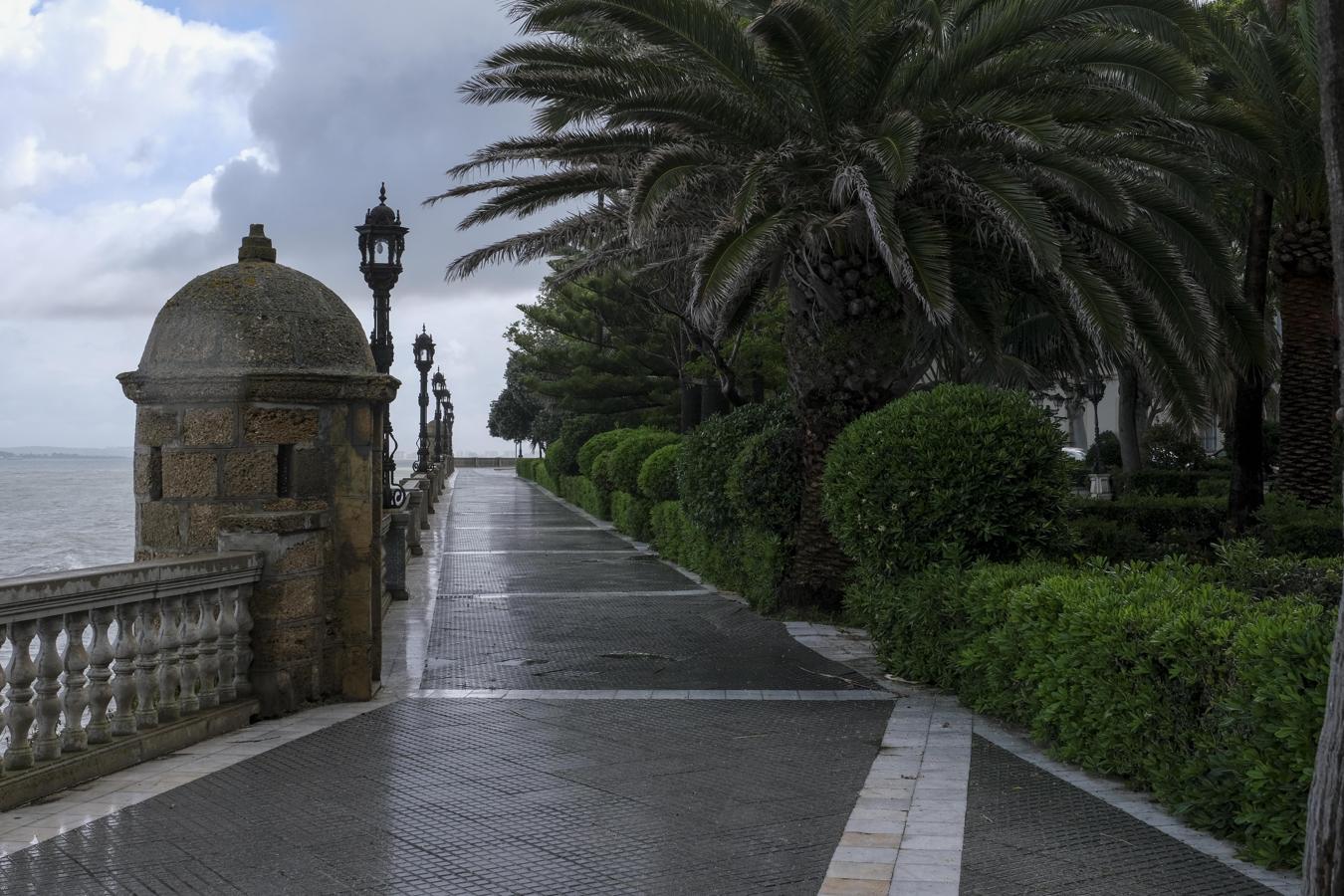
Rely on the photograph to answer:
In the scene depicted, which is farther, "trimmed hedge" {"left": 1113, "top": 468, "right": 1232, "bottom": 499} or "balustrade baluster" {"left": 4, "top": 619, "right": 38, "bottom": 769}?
"trimmed hedge" {"left": 1113, "top": 468, "right": 1232, "bottom": 499}

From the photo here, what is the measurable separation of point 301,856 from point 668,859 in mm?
1382

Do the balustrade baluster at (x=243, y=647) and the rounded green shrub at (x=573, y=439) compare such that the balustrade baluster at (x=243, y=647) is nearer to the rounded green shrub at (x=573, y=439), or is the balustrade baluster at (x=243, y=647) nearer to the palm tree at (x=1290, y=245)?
the palm tree at (x=1290, y=245)

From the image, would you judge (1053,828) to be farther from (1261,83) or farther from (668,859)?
(1261,83)

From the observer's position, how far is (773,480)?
1231 cm

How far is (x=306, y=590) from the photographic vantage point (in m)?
7.54

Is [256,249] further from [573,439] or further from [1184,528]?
[573,439]

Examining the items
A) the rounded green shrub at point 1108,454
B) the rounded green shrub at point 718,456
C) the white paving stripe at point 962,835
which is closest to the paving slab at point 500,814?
the white paving stripe at point 962,835

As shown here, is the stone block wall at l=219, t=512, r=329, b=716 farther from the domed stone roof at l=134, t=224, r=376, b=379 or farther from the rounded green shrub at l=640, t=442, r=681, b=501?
the rounded green shrub at l=640, t=442, r=681, b=501

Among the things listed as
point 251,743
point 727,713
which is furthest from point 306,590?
point 727,713

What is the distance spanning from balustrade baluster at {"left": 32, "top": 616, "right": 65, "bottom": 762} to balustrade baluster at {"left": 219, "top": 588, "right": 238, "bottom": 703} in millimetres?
1411

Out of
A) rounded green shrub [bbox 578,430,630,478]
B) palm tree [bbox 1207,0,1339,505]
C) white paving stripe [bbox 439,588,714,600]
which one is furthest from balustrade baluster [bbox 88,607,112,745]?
rounded green shrub [bbox 578,430,630,478]

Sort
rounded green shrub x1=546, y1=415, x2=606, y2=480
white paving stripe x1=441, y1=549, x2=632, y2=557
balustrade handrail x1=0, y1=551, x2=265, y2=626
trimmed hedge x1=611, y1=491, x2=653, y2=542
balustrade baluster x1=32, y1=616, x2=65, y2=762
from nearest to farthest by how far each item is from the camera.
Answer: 1. balustrade handrail x1=0, y1=551, x2=265, y2=626
2. balustrade baluster x1=32, y1=616, x2=65, y2=762
3. white paving stripe x1=441, y1=549, x2=632, y2=557
4. trimmed hedge x1=611, y1=491, x2=653, y2=542
5. rounded green shrub x1=546, y1=415, x2=606, y2=480

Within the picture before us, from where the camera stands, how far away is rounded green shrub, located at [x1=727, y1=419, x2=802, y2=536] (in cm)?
1228

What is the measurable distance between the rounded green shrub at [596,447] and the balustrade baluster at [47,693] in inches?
918
